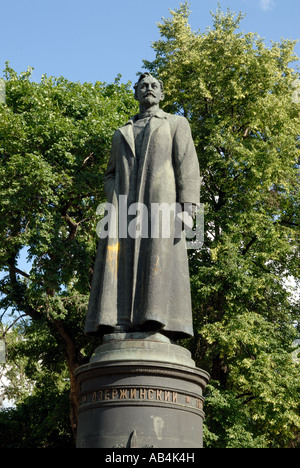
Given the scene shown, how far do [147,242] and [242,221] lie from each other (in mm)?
12072

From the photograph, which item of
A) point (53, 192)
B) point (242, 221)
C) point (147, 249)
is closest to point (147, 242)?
point (147, 249)

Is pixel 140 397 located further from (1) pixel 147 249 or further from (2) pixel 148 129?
(2) pixel 148 129

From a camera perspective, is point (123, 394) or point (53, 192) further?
point (53, 192)

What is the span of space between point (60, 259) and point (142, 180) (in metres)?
9.88

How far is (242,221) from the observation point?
1917cm

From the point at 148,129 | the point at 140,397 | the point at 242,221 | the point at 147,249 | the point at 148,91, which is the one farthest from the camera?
the point at 242,221

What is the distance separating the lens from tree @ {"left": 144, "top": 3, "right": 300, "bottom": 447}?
17.2 metres

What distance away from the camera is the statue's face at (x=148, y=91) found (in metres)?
8.44

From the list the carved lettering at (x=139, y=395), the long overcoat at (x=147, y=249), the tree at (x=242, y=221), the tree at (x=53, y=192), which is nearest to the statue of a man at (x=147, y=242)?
the long overcoat at (x=147, y=249)

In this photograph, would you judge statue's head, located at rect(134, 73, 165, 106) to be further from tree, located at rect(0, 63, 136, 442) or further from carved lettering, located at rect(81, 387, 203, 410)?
tree, located at rect(0, 63, 136, 442)

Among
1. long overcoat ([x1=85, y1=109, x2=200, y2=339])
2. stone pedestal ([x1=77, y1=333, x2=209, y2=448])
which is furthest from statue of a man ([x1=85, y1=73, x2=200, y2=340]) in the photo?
stone pedestal ([x1=77, y1=333, x2=209, y2=448])

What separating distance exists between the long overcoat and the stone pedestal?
42cm

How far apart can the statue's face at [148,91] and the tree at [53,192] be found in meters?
8.58

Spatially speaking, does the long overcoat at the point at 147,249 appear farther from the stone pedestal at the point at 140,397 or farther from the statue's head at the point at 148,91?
the stone pedestal at the point at 140,397
